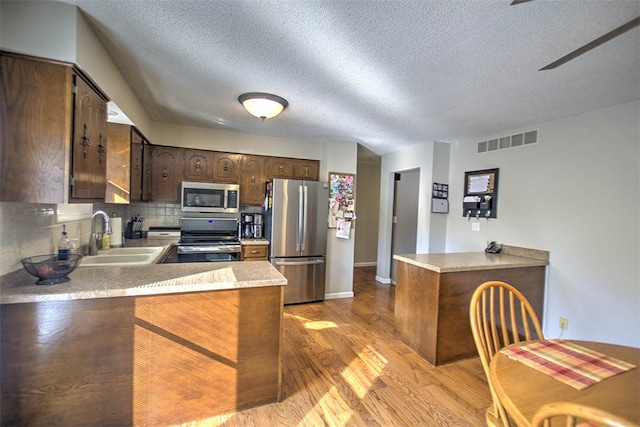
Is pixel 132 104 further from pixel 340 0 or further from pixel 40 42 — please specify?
pixel 340 0

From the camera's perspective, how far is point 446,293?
2439mm

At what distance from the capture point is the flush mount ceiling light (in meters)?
2.51

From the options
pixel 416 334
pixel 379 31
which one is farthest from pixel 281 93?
pixel 416 334

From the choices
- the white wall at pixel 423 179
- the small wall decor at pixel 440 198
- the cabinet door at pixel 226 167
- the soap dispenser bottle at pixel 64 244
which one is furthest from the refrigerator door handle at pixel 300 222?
the soap dispenser bottle at pixel 64 244

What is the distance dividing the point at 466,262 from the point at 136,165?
11.6ft

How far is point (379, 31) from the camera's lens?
62.6 inches

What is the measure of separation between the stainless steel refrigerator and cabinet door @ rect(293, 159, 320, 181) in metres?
0.44

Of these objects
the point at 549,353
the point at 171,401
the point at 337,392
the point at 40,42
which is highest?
the point at 40,42

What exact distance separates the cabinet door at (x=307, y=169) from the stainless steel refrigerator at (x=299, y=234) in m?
0.44

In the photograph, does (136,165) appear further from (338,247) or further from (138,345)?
(338,247)

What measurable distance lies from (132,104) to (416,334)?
11.6 feet

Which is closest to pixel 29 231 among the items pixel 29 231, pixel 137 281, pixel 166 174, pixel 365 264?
pixel 29 231

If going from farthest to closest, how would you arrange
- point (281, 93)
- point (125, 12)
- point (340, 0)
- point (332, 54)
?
point (281, 93), point (332, 54), point (125, 12), point (340, 0)

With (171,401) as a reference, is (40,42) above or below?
above
